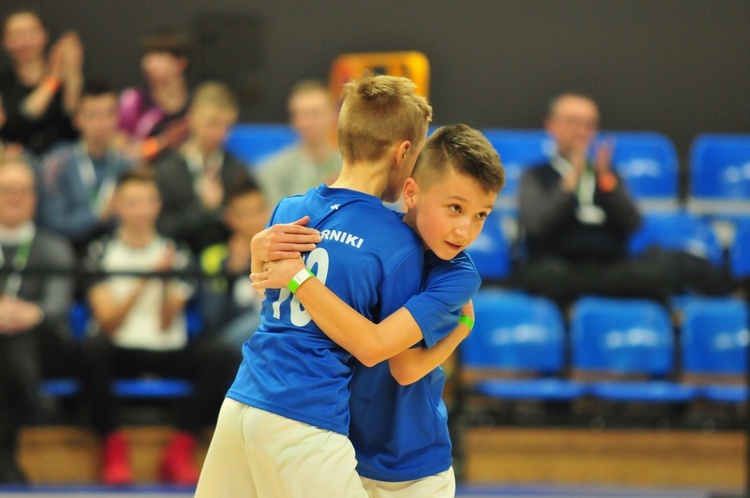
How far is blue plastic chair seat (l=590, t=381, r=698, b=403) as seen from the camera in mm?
5633

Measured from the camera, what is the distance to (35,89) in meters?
6.73

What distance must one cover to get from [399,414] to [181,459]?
9.74ft

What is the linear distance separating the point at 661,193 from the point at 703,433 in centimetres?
199

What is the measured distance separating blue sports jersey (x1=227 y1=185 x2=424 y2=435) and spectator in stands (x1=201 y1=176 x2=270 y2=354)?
2.85 metres

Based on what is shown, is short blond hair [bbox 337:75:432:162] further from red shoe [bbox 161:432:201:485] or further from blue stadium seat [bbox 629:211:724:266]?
blue stadium seat [bbox 629:211:724:266]

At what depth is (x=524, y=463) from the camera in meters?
5.69

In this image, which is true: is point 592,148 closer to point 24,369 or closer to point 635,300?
point 635,300

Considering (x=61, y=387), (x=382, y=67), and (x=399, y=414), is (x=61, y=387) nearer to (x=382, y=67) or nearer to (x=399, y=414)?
(x=382, y=67)

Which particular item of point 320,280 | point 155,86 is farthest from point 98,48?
point 320,280

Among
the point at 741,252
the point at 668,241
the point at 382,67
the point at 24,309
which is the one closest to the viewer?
the point at 24,309

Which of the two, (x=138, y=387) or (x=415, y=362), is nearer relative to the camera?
(x=415, y=362)

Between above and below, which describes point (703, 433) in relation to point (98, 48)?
below

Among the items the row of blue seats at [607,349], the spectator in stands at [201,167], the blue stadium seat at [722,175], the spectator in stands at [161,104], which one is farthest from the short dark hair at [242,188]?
the blue stadium seat at [722,175]

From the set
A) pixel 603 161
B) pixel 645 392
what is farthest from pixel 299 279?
pixel 603 161
